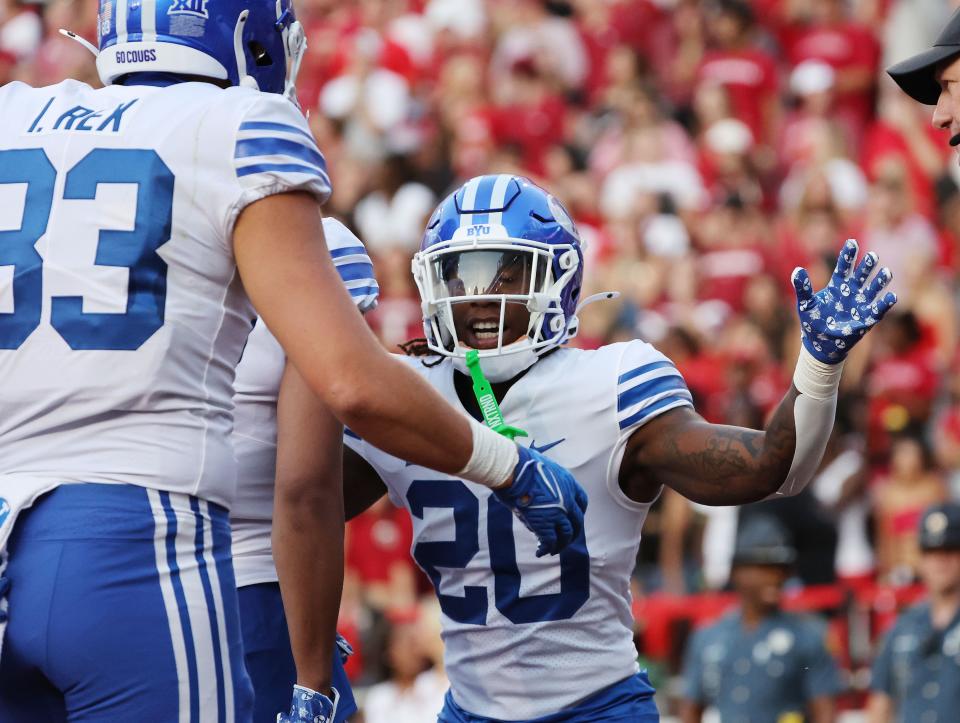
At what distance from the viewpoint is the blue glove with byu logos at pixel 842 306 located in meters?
3.21

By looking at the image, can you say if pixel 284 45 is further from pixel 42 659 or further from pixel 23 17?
pixel 23 17

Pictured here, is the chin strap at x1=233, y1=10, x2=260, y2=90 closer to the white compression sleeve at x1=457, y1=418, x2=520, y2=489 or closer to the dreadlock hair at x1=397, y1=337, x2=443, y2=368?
the white compression sleeve at x1=457, y1=418, x2=520, y2=489

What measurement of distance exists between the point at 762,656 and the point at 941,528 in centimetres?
107

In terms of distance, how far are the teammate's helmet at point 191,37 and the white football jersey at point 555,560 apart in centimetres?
92

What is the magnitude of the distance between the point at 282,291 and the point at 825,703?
471cm

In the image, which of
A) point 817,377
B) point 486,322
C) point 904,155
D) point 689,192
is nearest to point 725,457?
point 817,377

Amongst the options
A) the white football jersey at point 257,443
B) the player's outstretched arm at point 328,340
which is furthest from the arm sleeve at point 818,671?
the player's outstretched arm at point 328,340

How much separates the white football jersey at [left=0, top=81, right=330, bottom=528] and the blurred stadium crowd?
193 inches

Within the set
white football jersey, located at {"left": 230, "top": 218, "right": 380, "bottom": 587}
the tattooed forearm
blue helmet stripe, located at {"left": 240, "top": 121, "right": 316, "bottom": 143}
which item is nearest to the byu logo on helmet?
blue helmet stripe, located at {"left": 240, "top": 121, "right": 316, "bottom": 143}

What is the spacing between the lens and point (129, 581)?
99.3 inches

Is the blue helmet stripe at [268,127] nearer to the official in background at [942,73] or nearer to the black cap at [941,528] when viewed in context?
the official in background at [942,73]

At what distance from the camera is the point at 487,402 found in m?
3.48

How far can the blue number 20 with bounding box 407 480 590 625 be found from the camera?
11.5 feet

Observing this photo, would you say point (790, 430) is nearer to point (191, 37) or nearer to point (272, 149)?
point (272, 149)
